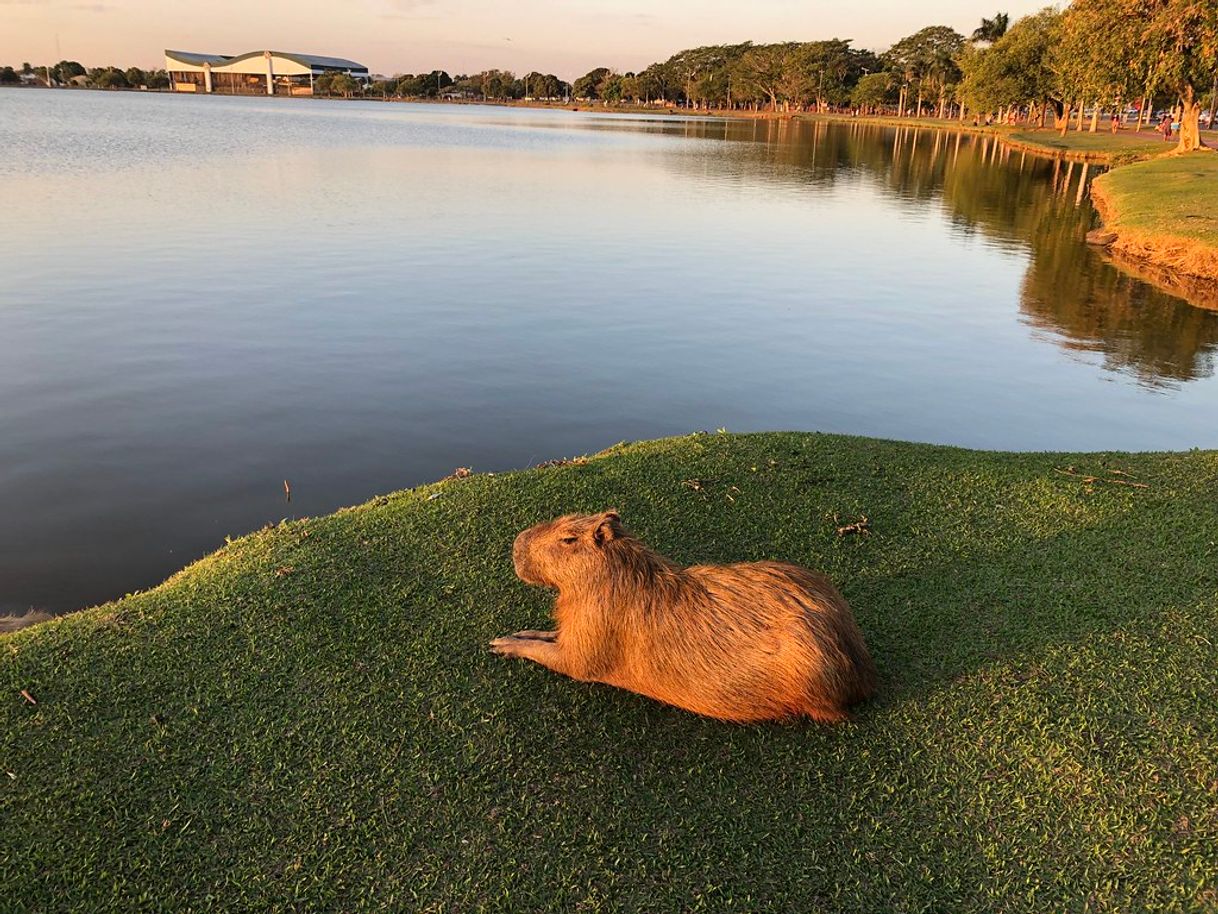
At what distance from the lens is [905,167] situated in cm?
4469

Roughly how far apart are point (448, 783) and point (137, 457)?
22.1ft

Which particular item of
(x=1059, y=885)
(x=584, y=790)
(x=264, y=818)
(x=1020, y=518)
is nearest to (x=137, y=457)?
(x=264, y=818)

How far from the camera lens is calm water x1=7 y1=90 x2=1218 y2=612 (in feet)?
26.7

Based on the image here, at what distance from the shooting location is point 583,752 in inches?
128

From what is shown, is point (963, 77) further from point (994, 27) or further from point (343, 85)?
point (343, 85)

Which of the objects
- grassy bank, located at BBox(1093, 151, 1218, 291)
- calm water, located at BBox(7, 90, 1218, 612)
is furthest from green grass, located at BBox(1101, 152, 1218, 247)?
calm water, located at BBox(7, 90, 1218, 612)

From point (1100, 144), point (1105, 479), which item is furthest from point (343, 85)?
point (1105, 479)

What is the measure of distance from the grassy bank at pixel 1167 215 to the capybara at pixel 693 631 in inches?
752

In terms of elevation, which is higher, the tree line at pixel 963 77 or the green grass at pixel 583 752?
the tree line at pixel 963 77

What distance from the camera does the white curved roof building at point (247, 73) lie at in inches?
7293

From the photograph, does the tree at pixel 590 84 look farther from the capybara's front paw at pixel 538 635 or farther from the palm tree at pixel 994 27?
the capybara's front paw at pixel 538 635

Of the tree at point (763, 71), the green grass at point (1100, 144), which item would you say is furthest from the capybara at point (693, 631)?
the tree at point (763, 71)

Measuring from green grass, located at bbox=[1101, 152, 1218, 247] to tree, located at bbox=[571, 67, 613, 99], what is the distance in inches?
6257

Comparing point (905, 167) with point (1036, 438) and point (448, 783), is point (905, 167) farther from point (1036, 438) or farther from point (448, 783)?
point (448, 783)
